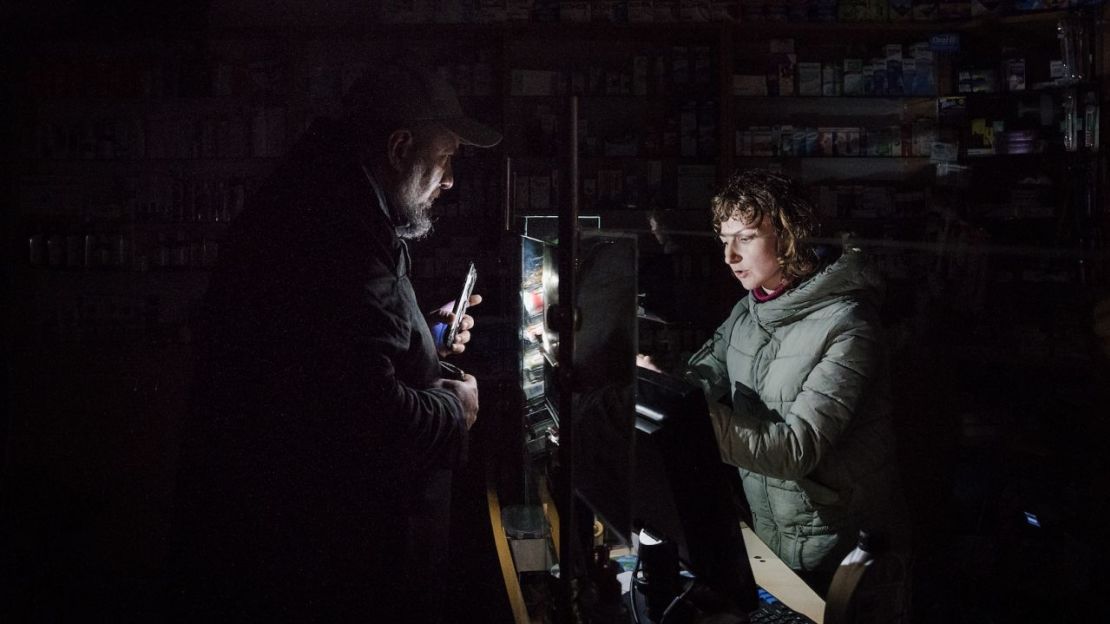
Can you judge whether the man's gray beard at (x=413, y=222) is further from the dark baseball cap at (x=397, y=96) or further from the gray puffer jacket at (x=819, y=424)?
the gray puffer jacket at (x=819, y=424)

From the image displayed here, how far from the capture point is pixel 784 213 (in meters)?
1.86

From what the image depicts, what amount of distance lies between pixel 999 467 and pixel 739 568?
4.08ft

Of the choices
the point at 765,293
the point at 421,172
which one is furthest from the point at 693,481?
the point at 421,172

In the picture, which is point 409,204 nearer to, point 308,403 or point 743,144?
point 308,403

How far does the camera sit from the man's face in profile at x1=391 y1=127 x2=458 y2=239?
176 cm

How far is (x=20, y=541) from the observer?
291cm

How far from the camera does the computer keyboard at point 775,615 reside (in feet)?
3.86

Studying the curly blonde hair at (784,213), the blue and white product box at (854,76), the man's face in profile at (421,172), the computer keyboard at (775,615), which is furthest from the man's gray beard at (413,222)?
the blue and white product box at (854,76)

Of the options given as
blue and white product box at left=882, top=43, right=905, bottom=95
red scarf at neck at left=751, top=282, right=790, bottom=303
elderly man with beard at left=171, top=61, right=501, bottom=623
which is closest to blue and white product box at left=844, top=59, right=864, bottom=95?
blue and white product box at left=882, top=43, right=905, bottom=95

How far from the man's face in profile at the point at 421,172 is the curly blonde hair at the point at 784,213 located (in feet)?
2.53

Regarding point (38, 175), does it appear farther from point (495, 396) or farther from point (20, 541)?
point (495, 396)

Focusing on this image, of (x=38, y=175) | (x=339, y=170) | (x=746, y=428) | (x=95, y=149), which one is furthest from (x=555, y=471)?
(x=38, y=175)

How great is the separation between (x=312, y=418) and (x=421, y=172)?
0.68m

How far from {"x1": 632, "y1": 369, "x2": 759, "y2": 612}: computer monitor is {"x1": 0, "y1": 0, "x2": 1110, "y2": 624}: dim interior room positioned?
2.23 metres
